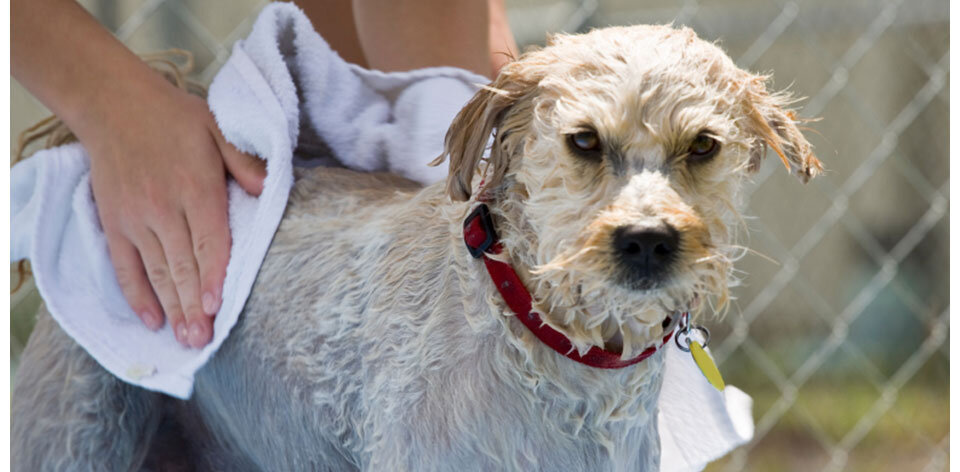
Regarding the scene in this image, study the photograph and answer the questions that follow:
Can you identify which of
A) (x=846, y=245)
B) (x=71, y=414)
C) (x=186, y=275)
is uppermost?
(x=186, y=275)

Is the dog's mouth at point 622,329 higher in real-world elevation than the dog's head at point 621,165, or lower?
lower

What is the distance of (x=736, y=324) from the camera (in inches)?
58.8

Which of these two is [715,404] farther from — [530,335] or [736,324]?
[736,324]

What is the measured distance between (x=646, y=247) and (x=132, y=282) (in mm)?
431

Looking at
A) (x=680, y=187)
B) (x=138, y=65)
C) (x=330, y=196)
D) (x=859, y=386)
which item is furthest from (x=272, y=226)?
(x=859, y=386)

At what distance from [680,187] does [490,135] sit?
116 mm

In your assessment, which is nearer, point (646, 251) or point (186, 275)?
point (646, 251)

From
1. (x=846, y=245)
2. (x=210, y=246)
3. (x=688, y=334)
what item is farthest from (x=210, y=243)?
(x=846, y=245)

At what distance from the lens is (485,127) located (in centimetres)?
57

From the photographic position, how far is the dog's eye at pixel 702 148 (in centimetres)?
54

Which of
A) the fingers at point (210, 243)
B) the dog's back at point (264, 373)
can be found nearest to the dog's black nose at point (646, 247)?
the dog's back at point (264, 373)

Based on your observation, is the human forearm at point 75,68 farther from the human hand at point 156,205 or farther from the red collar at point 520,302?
the red collar at point 520,302

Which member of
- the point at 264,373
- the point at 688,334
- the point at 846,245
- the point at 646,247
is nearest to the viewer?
the point at 646,247

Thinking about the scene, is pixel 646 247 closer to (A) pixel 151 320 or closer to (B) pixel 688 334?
(B) pixel 688 334
